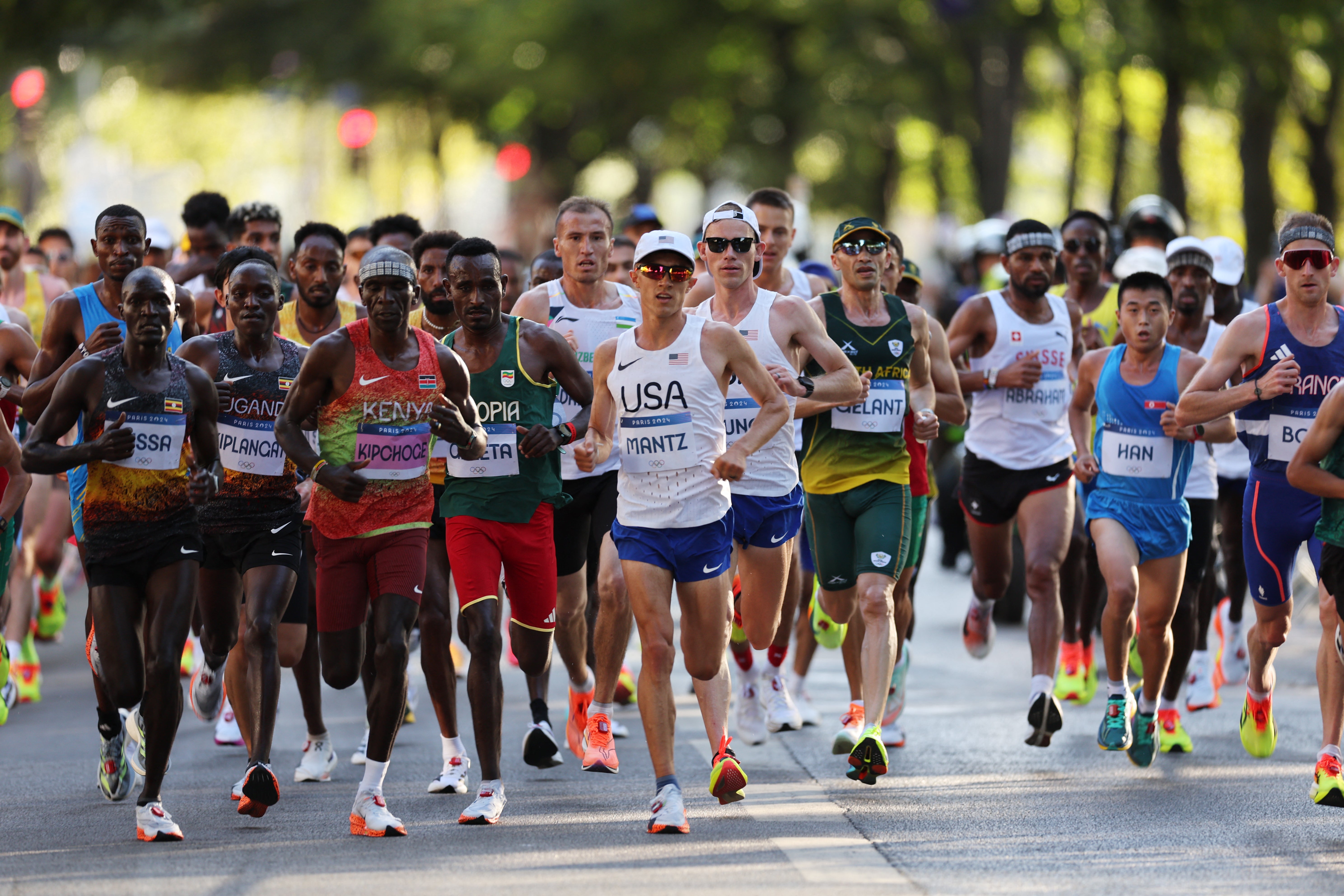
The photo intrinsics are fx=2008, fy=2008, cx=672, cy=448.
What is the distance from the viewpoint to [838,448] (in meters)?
9.47

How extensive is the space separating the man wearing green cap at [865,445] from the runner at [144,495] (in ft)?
9.46

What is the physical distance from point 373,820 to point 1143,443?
4.19m

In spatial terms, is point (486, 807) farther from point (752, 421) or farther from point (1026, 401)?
point (1026, 401)

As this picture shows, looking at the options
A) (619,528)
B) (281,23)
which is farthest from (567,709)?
(281,23)

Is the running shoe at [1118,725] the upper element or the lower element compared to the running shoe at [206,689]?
lower

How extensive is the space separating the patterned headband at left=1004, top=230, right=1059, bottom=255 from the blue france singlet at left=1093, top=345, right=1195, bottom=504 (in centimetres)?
109

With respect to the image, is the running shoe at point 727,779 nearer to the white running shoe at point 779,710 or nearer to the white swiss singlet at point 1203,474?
the white running shoe at point 779,710

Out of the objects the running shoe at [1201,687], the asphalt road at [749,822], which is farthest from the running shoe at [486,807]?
the running shoe at [1201,687]

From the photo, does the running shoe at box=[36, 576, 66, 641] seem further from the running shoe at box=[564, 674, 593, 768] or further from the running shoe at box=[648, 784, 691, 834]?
the running shoe at box=[648, 784, 691, 834]

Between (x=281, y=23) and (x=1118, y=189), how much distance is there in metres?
15.7

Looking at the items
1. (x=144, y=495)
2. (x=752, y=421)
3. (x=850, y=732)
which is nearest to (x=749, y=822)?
(x=850, y=732)

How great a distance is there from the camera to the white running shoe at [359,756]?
A: 9453 millimetres

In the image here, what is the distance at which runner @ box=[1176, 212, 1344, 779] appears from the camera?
877cm

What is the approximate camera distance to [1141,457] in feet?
31.5
